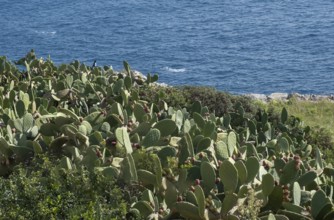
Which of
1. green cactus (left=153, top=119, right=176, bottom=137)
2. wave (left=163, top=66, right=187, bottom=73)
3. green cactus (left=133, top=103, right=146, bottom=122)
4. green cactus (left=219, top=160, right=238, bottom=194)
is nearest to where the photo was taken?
green cactus (left=219, top=160, right=238, bottom=194)

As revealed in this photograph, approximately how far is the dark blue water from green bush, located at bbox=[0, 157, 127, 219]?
160 feet

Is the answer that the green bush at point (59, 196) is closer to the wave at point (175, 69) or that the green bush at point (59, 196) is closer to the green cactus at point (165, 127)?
the green cactus at point (165, 127)

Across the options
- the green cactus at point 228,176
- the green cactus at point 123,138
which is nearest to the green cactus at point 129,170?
the green cactus at point 123,138

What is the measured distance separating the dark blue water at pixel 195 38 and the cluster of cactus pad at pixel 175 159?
4695 cm

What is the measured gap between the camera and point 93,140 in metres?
6.29

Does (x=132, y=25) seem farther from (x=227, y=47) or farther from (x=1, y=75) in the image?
(x=1, y=75)

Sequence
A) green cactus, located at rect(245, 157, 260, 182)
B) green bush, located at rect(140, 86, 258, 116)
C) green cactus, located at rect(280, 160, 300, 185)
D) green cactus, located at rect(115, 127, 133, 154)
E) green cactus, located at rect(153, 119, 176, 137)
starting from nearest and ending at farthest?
green cactus, located at rect(245, 157, 260, 182) < green cactus, located at rect(280, 160, 300, 185) < green cactus, located at rect(115, 127, 133, 154) < green cactus, located at rect(153, 119, 176, 137) < green bush, located at rect(140, 86, 258, 116)

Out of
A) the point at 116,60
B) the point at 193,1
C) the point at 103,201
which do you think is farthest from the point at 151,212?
the point at 193,1

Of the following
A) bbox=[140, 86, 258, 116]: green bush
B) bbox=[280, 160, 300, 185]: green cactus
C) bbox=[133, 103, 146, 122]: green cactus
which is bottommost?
bbox=[140, 86, 258, 116]: green bush

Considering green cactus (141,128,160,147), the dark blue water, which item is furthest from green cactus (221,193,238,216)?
the dark blue water

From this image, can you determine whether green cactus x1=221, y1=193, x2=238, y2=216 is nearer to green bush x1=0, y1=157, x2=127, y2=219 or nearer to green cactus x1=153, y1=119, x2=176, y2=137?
green bush x1=0, y1=157, x2=127, y2=219

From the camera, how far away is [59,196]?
507cm

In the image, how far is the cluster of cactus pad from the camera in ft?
17.2

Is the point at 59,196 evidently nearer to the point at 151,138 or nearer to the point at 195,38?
the point at 151,138
